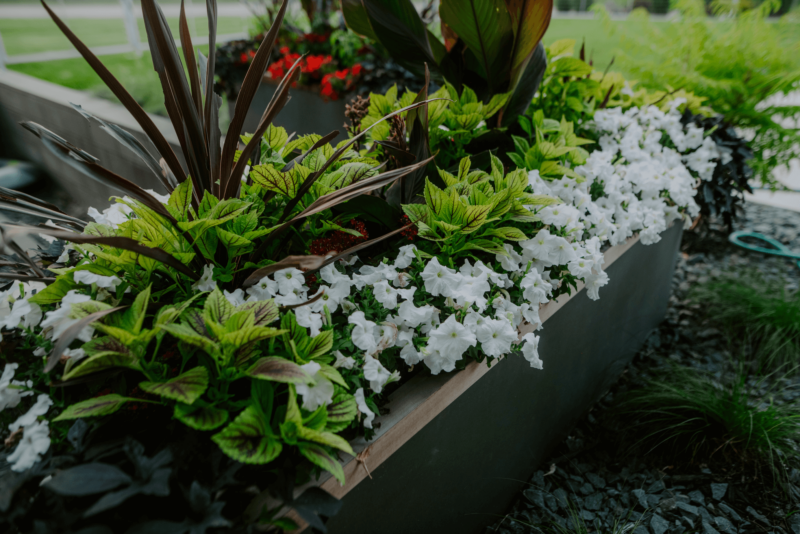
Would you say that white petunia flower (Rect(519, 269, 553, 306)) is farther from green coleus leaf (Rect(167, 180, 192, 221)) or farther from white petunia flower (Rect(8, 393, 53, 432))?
white petunia flower (Rect(8, 393, 53, 432))

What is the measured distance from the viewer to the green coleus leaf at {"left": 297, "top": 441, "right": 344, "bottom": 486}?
0.64 metres

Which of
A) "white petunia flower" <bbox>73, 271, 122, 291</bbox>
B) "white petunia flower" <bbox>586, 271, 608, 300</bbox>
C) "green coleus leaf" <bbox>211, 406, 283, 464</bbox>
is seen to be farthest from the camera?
"white petunia flower" <bbox>586, 271, 608, 300</bbox>

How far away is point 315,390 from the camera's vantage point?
2.30ft

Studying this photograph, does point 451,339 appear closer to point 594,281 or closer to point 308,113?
point 594,281

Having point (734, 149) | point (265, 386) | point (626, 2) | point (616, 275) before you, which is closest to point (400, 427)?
point (265, 386)

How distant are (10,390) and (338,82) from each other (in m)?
2.50

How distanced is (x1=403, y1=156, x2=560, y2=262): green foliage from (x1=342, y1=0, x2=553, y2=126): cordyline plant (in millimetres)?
424

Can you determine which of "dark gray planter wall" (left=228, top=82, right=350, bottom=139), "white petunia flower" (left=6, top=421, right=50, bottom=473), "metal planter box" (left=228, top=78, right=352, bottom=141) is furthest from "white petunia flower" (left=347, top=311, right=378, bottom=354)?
"dark gray planter wall" (left=228, top=82, right=350, bottom=139)

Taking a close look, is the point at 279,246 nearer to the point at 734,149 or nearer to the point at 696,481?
the point at 696,481

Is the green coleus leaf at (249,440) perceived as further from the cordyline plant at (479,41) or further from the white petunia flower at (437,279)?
the cordyline plant at (479,41)

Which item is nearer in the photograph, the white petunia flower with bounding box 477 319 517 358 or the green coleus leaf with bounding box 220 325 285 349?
the green coleus leaf with bounding box 220 325 285 349

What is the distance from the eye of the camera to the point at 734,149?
2.13 meters

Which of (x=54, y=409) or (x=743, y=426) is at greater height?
(x=54, y=409)

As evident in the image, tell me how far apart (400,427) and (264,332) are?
307 mm
